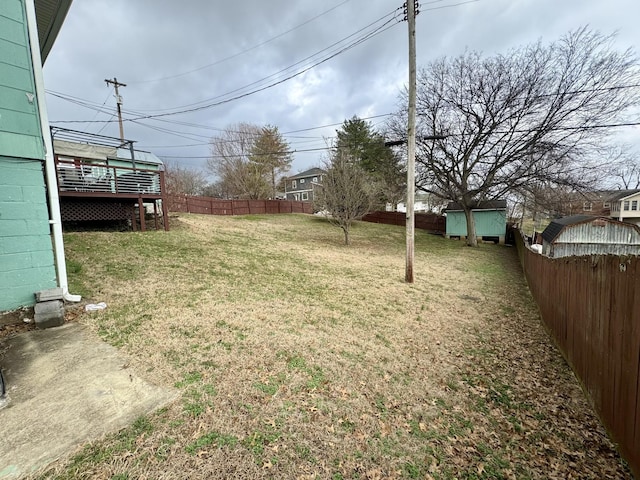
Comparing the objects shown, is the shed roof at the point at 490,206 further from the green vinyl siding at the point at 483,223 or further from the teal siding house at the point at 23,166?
the teal siding house at the point at 23,166

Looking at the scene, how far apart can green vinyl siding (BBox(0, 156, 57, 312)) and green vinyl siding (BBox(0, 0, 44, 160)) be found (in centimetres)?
20

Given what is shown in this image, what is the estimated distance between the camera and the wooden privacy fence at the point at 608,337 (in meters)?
2.03

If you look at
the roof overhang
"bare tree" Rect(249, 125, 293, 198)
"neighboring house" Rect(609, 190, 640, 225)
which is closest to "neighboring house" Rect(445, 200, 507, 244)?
"bare tree" Rect(249, 125, 293, 198)

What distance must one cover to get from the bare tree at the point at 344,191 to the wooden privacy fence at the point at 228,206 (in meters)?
11.3

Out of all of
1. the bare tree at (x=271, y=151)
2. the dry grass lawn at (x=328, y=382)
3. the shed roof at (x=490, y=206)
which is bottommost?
the dry grass lawn at (x=328, y=382)

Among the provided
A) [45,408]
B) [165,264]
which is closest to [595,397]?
[45,408]

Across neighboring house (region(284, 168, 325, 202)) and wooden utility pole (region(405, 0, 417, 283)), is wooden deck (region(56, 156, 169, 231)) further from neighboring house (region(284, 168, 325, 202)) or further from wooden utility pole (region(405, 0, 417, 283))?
neighboring house (region(284, 168, 325, 202))

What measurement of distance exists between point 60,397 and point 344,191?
11072mm

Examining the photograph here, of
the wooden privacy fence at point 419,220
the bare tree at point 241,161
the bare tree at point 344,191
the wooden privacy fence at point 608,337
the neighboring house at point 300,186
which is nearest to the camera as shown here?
the wooden privacy fence at point 608,337

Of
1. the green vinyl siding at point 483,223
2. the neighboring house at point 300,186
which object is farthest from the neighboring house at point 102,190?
the neighboring house at point 300,186

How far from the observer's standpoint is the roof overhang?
4875mm

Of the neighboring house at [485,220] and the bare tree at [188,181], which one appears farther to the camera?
the bare tree at [188,181]

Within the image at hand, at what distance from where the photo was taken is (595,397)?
2.71 m

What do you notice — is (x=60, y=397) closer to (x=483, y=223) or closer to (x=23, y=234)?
(x=23, y=234)
